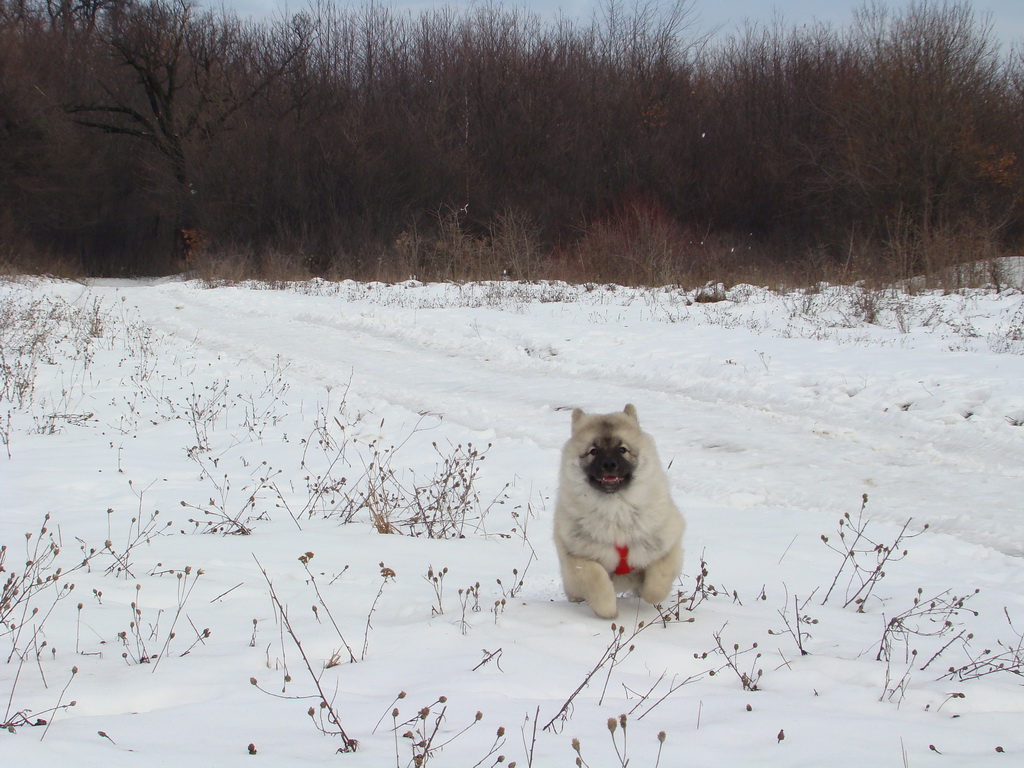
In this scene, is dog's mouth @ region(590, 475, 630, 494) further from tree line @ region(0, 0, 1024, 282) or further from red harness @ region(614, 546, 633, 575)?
tree line @ region(0, 0, 1024, 282)

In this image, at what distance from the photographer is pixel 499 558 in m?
5.57

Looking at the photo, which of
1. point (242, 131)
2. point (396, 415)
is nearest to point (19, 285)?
point (242, 131)

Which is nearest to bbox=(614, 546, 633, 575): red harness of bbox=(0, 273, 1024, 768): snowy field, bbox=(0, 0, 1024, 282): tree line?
bbox=(0, 273, 1024, 768): snowy field

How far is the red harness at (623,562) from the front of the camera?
403cm

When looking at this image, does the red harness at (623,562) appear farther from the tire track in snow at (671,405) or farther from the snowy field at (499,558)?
the tire track in snow at (671,405)

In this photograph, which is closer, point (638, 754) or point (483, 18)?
point (638, 754)

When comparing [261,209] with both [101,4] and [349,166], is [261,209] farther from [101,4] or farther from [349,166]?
[101,4]

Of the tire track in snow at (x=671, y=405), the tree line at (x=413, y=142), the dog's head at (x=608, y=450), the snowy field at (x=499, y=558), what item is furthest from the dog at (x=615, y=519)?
the tree line at (x=413, y=142)

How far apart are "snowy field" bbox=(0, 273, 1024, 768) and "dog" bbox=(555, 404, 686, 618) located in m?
0.23

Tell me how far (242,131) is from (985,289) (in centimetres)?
3530

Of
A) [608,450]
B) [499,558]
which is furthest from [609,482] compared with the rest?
[499,558]

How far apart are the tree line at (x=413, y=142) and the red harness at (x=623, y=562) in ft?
90.0

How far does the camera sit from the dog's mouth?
393cm

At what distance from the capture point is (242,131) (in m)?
41.4
